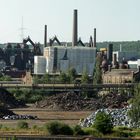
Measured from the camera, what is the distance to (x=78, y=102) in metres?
65.2

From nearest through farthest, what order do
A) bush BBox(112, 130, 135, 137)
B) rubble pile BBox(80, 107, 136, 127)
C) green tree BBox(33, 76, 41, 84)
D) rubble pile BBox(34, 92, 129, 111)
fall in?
bush BBox(112, 130, 135, 137) → rubble pile BBox(80, 107, 136, 127) → rubble pile BBox(34, 92, 129, 111) → green tree BBox(33, 76, 41, 84)

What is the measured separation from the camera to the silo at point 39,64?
109625 mm

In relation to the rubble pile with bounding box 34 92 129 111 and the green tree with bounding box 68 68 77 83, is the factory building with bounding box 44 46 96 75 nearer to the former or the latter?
the green tree with bounding box 68 68 77 83

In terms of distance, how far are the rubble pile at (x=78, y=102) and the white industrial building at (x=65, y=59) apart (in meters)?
39.5

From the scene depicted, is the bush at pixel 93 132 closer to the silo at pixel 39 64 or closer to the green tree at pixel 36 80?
the green tree at pixel 36 80

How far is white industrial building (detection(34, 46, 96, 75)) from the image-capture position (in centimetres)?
10981

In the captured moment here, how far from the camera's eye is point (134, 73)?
82438mm

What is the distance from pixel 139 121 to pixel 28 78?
5393 cm

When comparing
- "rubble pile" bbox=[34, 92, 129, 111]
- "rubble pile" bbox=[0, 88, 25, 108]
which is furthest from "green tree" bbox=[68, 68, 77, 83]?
"rubble pile" bbox=[0, 88, 25, 108]

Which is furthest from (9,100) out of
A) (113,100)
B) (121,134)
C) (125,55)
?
(125,55)

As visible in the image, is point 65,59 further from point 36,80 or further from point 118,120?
point 118,120

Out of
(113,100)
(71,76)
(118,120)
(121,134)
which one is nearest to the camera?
(121,134)

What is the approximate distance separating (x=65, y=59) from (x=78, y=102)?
1801 inches

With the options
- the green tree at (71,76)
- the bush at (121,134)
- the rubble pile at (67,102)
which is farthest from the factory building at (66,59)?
the bush at (121,134)
